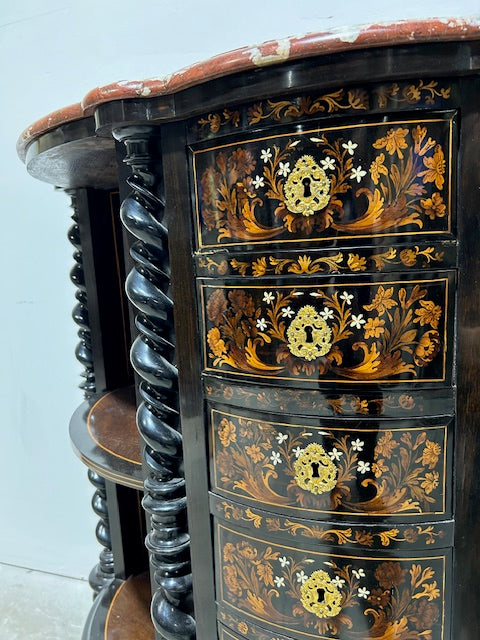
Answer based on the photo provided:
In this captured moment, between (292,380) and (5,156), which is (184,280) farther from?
(5,156)

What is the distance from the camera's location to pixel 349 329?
53 centimetres

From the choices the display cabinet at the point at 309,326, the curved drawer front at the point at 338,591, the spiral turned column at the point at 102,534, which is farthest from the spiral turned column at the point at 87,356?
the curved drawer front at the point at 338,591

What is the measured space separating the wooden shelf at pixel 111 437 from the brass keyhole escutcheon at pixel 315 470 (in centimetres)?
28

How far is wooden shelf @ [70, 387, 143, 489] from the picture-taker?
0.77m

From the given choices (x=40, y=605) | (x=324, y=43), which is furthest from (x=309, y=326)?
(x=40, y=605)

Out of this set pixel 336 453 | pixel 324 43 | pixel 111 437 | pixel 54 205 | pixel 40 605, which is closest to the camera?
pixel 324 43

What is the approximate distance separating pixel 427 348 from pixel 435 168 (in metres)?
0.18

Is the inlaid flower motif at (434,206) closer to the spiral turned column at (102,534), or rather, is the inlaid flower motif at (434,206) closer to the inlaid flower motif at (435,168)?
the inlaid flower motif at (435,168)

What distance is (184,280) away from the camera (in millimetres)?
606

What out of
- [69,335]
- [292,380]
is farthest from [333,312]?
[69,335]

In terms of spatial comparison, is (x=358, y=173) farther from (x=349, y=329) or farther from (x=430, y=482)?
(x=430, y=482)

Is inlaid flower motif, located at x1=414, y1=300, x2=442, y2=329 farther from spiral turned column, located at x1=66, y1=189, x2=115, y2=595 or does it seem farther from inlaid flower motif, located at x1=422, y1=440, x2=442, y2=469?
spiral turned column, located at x1=66, y1=189, x2=115, y2=595

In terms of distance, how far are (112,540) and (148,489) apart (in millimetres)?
481

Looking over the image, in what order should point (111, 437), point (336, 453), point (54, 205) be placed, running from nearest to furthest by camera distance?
point (336, 453), point (111, 437), point (54, 205)
